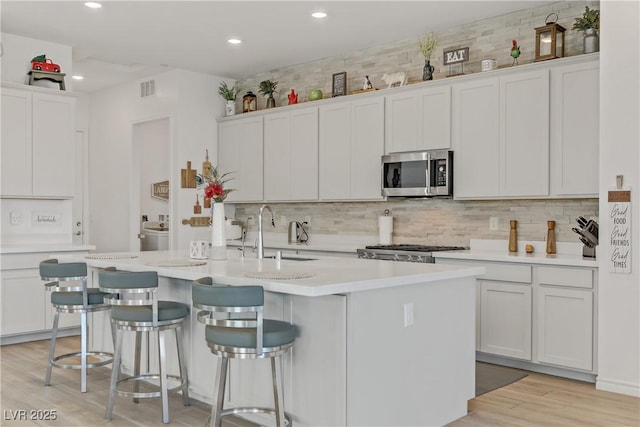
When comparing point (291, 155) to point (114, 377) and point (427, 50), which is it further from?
point (114, 377)

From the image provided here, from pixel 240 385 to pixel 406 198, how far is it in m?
2.88

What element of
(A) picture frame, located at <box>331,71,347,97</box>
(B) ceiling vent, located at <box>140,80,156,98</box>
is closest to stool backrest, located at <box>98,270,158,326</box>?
(A) picture frame, located at <box>331,71,347,97</box>

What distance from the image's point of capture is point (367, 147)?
5848 millimetres

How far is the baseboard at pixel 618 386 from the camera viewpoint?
3.90m

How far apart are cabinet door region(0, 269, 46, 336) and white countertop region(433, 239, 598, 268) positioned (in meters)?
3.68

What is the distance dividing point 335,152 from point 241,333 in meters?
3.62

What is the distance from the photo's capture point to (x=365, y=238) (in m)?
6.27

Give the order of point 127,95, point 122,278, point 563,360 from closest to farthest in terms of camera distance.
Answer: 1. point 122,278
2. point 563,360
3. point 127,95

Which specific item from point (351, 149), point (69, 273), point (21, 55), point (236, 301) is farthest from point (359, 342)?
point (21, 55)

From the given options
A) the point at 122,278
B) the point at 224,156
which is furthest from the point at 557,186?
the point at 224,156

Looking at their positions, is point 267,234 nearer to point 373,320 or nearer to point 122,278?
point 122,278

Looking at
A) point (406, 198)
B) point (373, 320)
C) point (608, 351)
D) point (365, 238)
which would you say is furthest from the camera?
point (365, 238)

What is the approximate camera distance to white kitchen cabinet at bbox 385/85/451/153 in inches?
206

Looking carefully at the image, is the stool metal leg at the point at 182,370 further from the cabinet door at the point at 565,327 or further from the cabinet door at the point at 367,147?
the cabinet door at the point at 367,147
